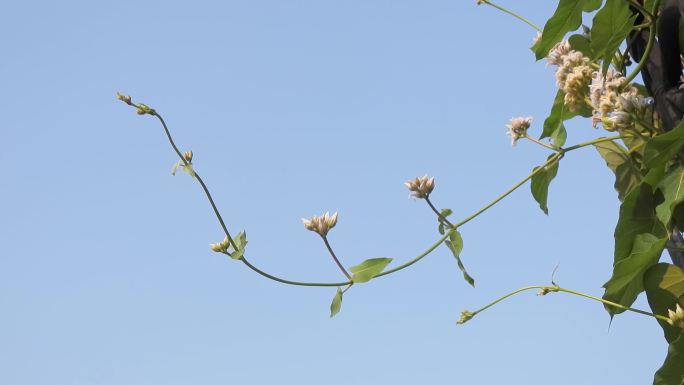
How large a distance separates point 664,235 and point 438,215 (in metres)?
0.40

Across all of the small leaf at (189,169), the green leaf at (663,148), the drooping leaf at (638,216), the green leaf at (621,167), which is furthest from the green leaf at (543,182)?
the small leaf at (189,169)

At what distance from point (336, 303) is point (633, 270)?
524 millimetres

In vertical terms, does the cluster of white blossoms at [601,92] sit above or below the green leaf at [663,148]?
above

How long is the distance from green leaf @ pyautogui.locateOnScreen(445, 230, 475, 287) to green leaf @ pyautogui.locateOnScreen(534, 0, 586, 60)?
1.21ft

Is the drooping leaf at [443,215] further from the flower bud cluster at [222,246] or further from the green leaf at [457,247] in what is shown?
the flower bud cluster at [222,246]

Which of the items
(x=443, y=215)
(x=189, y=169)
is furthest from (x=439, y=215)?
(x=189, y=169)

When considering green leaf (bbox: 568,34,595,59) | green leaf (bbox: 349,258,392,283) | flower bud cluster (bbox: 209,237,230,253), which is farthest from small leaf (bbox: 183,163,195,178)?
green leaf (bbox: 568,34,595,59)

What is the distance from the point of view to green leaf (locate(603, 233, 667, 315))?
119 cm

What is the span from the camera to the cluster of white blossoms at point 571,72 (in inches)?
52.2

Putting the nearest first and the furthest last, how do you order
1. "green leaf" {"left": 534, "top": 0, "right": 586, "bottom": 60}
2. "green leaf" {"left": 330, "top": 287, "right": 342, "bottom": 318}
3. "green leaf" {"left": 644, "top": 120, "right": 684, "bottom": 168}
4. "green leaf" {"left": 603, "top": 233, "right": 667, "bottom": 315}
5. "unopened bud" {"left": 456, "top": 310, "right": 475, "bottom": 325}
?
1. "green leaf" {"left": 644, "top": 120, "right": 684, "bottom": 168}
2. "green leaf" {"left": 603, "top": 233, "right": 667, "bottom": 315}
3. "green leaf" {"left": 534, "top": 0, "right": 586, "bottom": 60}
4. "green leaf" {"left": 330, "top": 287, "right": 342, "bottom": 318}
5. "unopened bud" {"left": 456, "top": 310, "right": 475, "bottom": 325}

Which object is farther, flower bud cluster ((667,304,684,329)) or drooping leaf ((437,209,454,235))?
drooping leaf ((437,209,454,235))

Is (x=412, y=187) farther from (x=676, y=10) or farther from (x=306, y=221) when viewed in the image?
(x=676, y=10)

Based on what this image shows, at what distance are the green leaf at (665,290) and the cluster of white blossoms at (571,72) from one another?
32 cm

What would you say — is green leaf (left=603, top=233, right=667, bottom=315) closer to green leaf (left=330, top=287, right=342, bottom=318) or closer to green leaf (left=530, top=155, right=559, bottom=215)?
green leaf (left=530, top=155, right=559, bottom=215)
